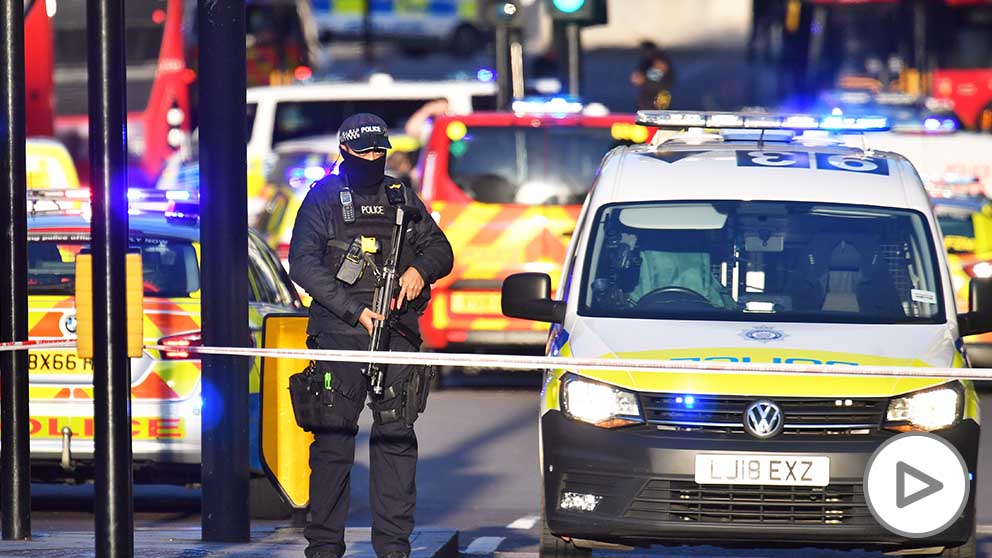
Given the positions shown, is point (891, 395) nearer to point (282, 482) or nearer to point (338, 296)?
point (338, 296)

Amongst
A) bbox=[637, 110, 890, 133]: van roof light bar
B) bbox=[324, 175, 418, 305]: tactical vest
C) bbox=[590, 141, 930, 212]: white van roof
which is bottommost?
bbox=[324, 175, 418, 305]: tactical vest

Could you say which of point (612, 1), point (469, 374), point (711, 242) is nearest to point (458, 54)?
point (612, 1)

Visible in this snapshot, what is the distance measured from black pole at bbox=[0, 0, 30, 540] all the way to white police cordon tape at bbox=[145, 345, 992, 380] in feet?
4.62

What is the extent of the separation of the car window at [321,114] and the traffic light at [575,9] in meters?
8.76

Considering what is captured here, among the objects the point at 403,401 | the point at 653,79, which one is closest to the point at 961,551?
the point at 403,401

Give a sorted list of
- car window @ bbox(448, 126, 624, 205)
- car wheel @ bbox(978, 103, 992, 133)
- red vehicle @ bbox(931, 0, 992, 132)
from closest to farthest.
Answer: car window @ bbox(448, 126, 624, 205)
car wheel @ bbox(978, 103, 992, 133)
red vehicle @ bbox(931, 0, 992, 132)

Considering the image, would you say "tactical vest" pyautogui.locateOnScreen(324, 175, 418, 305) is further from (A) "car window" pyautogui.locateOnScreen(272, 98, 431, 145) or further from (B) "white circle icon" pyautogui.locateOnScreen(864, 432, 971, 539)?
(A) "car window" pyautogui.locateOnScreen(272, 98, 431, 145)

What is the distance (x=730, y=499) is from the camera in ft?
24.2

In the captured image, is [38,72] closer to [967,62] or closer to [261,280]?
[261,280]

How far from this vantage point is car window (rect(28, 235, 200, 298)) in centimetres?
990

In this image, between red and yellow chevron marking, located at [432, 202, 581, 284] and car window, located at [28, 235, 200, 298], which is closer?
car window, located at [28, 235, 200, 298]

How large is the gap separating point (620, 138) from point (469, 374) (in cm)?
250

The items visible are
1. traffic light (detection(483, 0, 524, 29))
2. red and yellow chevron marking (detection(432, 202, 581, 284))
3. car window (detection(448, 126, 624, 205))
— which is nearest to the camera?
red and yellow chevron marking (detection(432, 202, 581, 284))

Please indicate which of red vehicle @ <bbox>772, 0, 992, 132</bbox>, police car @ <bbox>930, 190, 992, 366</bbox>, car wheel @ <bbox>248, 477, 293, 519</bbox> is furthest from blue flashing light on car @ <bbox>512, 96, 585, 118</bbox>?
red vehicle @ <bbox>772, 0, 992, 132</bbox>
